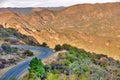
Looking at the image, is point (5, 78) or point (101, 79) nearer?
point (101, 79)

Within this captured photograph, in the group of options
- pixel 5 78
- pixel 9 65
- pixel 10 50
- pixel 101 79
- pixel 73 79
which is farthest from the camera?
pixel 10 50

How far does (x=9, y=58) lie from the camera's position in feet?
188

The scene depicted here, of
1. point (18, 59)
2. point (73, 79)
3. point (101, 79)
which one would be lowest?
point (18, 59)

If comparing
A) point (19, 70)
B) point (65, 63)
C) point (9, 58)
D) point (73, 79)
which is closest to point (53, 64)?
point (65, 63)

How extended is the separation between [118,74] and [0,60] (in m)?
24.5

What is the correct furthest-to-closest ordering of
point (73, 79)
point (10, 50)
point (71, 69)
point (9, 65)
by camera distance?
point (10, 50) < point (9, 65) < point (71, 69) < point (73, 79)

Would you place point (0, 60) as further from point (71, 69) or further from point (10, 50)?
point (71, 69)

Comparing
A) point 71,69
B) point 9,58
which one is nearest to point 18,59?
point 9,58

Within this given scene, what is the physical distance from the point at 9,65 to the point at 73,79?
2863 centimetres

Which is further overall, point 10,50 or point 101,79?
point 10,50

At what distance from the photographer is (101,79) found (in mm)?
32812

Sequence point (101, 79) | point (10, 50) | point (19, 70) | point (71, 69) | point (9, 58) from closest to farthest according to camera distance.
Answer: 1. point (101, 79)
2. point (71, 69)
3. point (19, 70)
4. point (9, 58)
5. point (10, 50)

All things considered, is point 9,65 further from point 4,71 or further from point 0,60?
point 4,71

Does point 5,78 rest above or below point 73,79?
below
